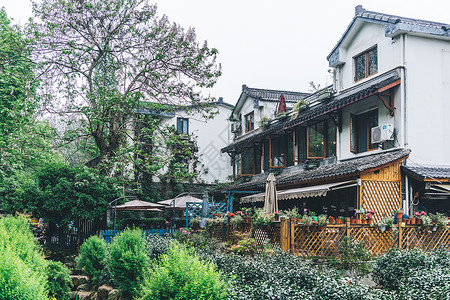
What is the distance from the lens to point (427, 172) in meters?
14.5

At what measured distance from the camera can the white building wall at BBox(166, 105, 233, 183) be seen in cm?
3366

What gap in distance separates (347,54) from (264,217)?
10.00 metres

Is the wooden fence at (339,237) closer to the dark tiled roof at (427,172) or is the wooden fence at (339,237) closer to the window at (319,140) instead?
the dark tiled roof at (427,172)

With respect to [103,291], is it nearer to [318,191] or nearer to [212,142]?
[318,191]

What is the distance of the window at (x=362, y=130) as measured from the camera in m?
16.6

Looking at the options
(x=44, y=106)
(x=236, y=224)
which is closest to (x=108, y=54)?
(x=44, y=106)

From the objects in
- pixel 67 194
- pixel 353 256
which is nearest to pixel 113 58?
pixel 67 194

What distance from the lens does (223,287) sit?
6.73 metres

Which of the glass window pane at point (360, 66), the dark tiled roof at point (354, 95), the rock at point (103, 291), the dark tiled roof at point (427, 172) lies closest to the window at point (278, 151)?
the dark tiled roof at point (354, 95)

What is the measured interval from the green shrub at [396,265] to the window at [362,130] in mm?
8020

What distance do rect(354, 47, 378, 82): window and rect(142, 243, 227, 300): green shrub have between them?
43.7 ft

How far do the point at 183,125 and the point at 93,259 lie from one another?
2000cm

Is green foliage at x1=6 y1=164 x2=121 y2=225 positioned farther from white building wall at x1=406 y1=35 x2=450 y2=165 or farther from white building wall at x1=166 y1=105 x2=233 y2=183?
white building wall at x1=166 y1=105 x2=233 y2=183

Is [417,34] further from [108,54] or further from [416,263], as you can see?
[108,54]
